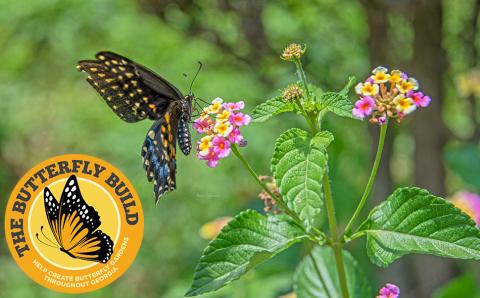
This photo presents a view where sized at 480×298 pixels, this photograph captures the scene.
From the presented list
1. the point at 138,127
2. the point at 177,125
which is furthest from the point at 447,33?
the point at 177,125

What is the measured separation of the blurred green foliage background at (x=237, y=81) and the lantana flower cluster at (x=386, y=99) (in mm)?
829

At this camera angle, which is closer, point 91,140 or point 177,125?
point 177,125

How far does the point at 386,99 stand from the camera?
86 cm

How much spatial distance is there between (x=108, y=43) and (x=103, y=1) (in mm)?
641

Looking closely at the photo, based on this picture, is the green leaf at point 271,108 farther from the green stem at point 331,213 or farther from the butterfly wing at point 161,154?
the butterfly wing at point 161,154

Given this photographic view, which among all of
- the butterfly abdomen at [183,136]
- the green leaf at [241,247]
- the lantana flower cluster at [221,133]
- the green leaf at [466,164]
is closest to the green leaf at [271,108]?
the lantana flower cluster at [221,133]

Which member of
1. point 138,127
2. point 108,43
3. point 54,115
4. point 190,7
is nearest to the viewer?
point 190,7

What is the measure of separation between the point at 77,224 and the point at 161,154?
24 cm

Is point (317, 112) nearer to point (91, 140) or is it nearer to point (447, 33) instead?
point (447, 33)

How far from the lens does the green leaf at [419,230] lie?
82 centimetres

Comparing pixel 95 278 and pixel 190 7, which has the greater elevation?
pixel 190 7

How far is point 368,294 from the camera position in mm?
1119

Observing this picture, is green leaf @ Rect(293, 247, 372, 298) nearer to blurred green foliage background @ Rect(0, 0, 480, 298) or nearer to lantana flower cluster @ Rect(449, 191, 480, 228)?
blurred green foliage background @ Rect(0, 0, 480, 298)

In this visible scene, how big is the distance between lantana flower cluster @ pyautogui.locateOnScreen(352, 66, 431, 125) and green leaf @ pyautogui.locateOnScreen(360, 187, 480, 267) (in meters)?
0.10
